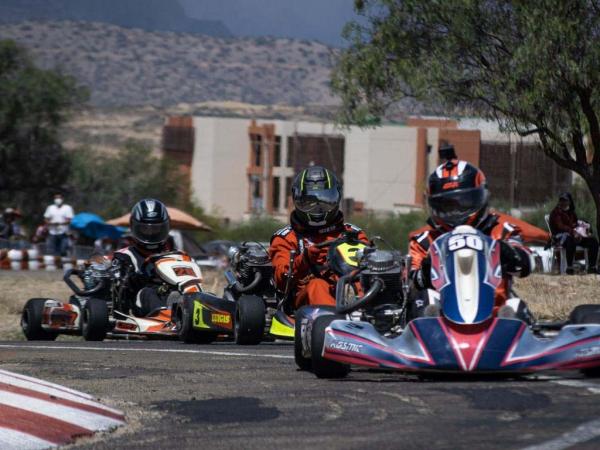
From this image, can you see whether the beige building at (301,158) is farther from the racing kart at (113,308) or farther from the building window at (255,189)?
the racing kart at (113,308)

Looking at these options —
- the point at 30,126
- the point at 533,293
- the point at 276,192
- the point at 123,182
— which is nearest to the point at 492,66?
the point at 533,293

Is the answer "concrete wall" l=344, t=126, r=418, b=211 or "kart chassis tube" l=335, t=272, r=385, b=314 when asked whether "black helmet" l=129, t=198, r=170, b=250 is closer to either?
"kart chassis tube" l=335, t=272, r=385, b=314

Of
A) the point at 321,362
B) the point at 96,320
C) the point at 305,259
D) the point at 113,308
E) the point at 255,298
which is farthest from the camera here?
the point at 113,308

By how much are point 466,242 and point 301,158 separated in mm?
68997

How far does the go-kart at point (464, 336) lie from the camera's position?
806 centimetres

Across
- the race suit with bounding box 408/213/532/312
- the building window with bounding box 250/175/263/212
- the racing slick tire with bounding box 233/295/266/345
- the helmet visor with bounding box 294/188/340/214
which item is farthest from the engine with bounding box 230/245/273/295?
the building window with bounding box 250/175/263/212

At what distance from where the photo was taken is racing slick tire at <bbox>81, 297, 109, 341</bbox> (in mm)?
13914

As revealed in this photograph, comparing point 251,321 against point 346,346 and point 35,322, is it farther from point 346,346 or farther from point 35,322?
point 346,346

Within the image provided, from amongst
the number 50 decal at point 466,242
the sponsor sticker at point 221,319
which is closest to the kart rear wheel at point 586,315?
the number 50 decal at point 466,242

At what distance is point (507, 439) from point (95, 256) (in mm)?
9137

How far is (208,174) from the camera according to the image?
87875 millimetres

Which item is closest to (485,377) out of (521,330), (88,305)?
(521,330)

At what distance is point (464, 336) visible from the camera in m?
8.16

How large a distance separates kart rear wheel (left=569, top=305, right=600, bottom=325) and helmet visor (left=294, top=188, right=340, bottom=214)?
3.67 m
